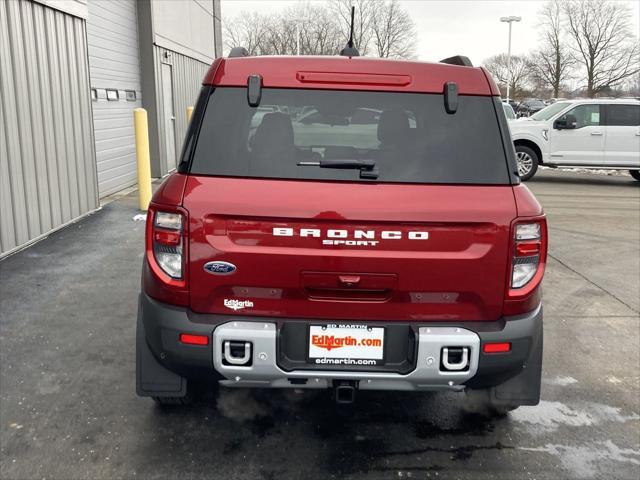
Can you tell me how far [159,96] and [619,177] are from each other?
1187 cm

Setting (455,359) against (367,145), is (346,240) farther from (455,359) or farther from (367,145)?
(455,359)

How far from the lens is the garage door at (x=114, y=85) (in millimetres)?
10242

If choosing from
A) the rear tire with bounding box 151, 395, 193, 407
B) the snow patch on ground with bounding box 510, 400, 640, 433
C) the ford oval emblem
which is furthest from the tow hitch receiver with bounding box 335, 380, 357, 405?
the snow patch on ground with bounding box 510, 400, 640, 433

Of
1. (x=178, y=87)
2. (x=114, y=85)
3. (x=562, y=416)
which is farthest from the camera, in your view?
(x=178, y=87)

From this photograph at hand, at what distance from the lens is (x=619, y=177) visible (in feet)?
53.8

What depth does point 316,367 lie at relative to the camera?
2.72 m

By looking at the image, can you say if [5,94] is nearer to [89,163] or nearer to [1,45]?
[1,45]

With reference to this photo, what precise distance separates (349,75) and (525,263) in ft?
3.79

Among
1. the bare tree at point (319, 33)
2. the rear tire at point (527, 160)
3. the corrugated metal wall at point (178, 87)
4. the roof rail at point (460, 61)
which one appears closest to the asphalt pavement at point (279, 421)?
the roof rail at point (460, 61)

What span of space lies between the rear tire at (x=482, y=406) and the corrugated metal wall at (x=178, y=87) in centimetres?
922

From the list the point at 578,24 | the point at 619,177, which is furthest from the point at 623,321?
the point at 578,24

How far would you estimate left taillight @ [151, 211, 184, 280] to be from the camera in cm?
266

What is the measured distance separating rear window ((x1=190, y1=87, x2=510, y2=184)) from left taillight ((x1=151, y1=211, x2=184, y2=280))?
0.24 metres

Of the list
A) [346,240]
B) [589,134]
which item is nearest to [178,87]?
[589,134]
